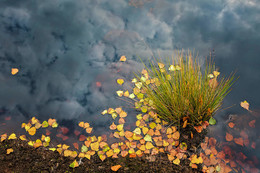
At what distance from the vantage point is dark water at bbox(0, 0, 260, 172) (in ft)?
8.97

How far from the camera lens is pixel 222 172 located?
2.11 meters

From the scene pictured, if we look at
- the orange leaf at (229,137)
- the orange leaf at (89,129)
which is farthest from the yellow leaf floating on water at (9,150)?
the orange leaf at (229,137)

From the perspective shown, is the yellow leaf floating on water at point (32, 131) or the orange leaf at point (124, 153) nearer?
the orange leaf at point (124, 153)

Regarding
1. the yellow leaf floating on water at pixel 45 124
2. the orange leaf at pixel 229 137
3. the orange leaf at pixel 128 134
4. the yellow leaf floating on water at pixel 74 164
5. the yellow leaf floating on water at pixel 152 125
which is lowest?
the yellow leaf floating on water at pixel 74 164

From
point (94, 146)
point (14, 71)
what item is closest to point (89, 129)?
point (94, 146)

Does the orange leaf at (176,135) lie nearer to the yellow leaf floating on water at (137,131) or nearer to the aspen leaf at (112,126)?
the yellow leaf floating on water at (137,131)

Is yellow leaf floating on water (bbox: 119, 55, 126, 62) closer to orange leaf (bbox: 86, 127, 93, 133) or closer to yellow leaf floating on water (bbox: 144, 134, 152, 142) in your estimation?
orange leaf (bbox: 86, 127, 93, 133)

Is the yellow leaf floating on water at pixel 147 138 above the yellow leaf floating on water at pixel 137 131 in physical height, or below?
below

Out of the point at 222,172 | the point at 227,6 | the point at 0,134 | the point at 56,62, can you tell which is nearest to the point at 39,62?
the point at 56,62

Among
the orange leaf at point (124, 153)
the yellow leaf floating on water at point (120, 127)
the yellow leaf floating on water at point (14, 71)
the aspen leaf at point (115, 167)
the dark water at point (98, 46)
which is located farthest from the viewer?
the yellow leaf floating on water at point (14, 71)

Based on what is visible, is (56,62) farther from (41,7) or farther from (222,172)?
(222,172)

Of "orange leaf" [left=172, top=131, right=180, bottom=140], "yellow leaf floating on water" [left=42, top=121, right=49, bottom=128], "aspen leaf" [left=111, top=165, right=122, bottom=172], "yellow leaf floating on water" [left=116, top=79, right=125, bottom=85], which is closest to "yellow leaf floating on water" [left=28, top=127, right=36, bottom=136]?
"yellow leaf floating on water" [left=42, top=121, right=49, bottom=128]

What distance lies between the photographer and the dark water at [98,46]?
2735 mm

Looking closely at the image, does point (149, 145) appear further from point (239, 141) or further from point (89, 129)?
point (239, 141)
